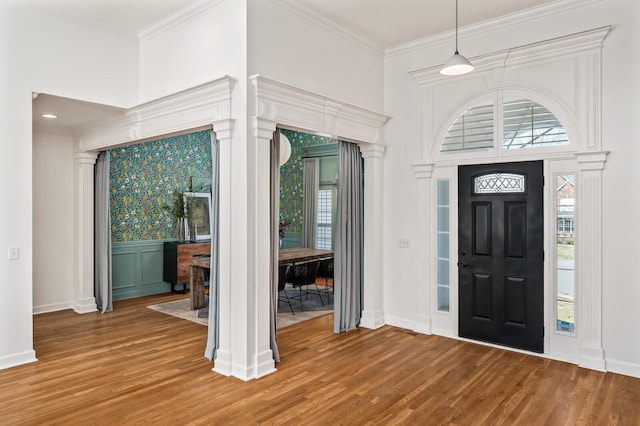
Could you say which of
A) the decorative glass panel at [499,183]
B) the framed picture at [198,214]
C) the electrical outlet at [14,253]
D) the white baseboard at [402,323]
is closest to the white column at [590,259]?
the decorative glass panel at [499,183]

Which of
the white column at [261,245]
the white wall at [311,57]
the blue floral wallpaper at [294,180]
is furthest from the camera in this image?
the blue floral wallpaper at [294,180]

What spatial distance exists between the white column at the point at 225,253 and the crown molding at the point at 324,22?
1.45 meters

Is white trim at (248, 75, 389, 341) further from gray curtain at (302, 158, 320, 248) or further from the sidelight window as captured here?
gray curtain at (302, 158, 320, 248)

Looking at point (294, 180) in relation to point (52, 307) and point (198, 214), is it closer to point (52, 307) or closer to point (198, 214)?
point (198, 214)

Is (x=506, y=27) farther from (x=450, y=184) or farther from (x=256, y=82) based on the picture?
(x=256, y=82)

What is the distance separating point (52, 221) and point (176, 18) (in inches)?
150

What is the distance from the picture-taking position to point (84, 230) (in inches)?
254

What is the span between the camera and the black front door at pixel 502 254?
4.59 m

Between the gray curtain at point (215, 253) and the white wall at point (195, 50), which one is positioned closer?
the white wall at point (195, 50)

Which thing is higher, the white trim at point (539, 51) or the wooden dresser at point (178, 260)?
the white trim at point (539, 51)

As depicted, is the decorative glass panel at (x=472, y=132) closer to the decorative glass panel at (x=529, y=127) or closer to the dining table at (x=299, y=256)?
the decorative glass panel at (x=529, y=127)

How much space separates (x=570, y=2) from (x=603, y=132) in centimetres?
141

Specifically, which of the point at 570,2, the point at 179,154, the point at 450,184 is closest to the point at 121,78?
the point at 179,154

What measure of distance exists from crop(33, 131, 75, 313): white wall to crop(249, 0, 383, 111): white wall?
4172mm
